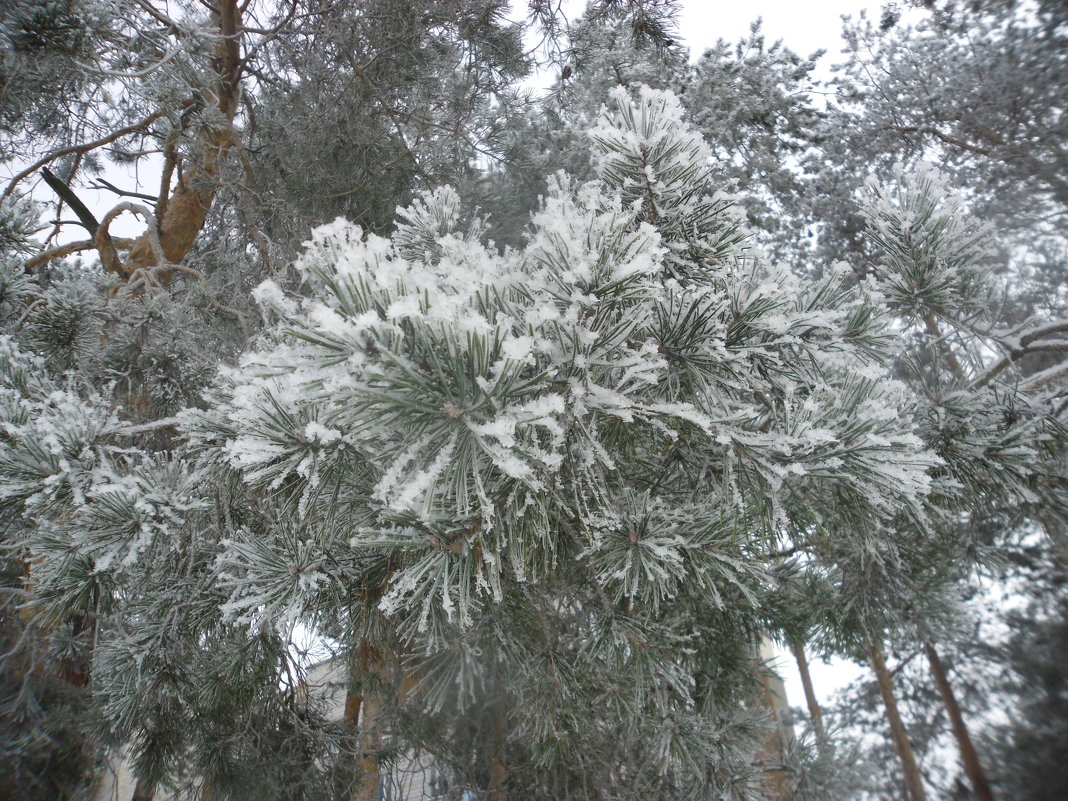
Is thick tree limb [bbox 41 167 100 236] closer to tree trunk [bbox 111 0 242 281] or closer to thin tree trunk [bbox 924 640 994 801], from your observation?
tree trunk [bbox 111 0 242 281]

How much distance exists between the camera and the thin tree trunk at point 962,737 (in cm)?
443

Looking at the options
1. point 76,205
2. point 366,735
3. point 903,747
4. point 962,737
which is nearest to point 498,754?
point 366,735

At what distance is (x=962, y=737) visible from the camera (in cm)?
550

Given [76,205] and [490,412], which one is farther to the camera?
[76,205]

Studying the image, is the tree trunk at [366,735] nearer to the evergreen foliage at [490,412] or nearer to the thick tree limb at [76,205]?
the evergreen foliage at [490,412]

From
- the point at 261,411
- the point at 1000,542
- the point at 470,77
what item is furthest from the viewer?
the point at 1000,542

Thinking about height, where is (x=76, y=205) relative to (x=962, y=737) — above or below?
above

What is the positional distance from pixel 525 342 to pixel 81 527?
1.11 meters

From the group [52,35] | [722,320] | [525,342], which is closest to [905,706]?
[722,320]

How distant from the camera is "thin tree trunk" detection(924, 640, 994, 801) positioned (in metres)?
4.43

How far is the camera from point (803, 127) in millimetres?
4188

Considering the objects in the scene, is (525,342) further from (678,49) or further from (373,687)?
(678,49)

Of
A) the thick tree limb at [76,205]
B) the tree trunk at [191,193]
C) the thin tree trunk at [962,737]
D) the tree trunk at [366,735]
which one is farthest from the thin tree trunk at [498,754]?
the thick tree limb at [76,205]

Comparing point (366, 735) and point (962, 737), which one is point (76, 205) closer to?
point (366, 735)
